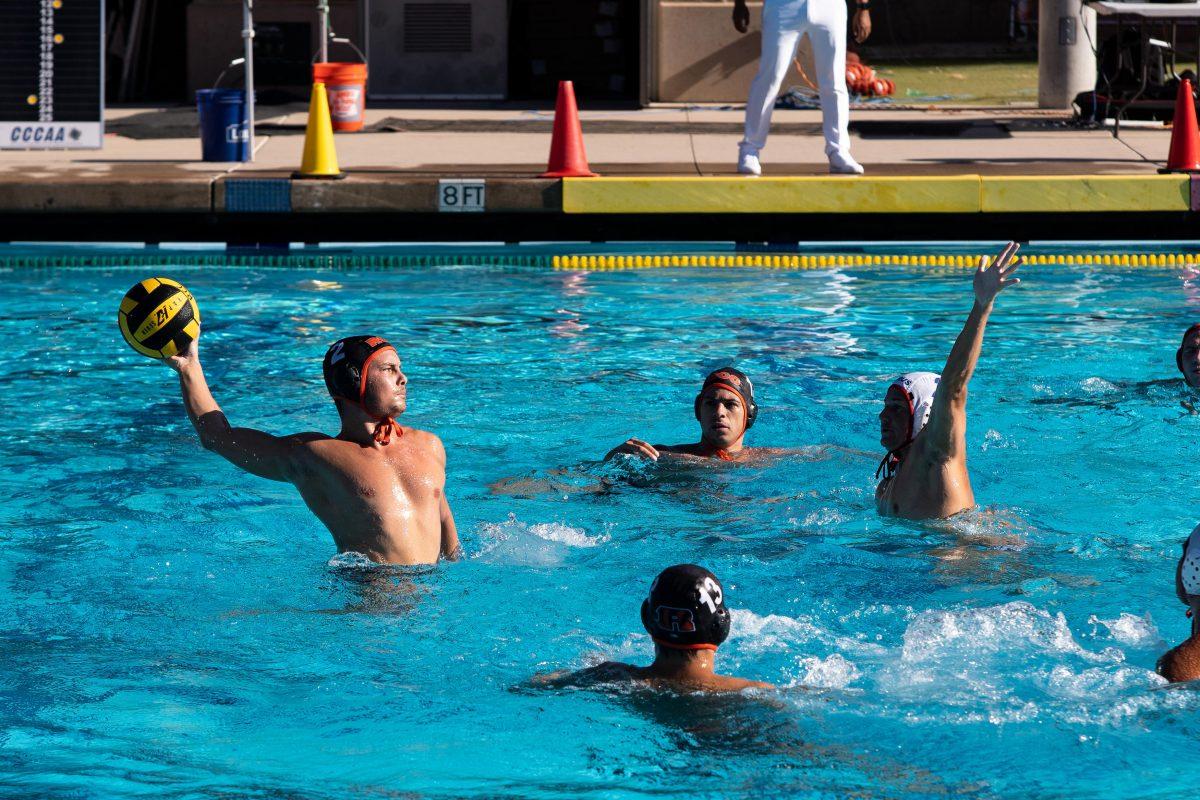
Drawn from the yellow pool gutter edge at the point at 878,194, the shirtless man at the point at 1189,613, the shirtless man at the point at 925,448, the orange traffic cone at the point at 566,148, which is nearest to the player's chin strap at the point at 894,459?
the shirtless man at the point at 925,448

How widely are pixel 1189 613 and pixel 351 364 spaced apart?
102 inches

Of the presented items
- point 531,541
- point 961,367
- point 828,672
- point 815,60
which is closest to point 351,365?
point 531,541

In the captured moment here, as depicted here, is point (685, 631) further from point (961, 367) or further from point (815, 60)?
point (815, 60)

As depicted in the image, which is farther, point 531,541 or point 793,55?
point 793,55

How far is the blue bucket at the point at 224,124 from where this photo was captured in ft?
41.6

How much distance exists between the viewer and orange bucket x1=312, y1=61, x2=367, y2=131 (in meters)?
14.9

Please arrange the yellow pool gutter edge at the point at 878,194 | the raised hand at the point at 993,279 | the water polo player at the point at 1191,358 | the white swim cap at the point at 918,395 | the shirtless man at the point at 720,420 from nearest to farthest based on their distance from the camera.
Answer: the raised hand at the point at 993,279, the white swim cap at the point at 918,395, the shirtless man at the point at 720,420, the water polo player at the point at 1191,358, the yellow pool gutter edge at the point at 878,194

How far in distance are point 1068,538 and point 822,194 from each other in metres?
5.80

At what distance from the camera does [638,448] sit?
22.9 feet

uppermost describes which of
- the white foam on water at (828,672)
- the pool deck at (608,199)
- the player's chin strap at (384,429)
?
the pool deck at (608,199)

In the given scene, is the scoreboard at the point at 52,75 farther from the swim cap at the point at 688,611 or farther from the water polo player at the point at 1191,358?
the swim cap at the point at 688,611

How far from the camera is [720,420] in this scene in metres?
7.07

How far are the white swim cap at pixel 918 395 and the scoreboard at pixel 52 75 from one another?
28.7ft

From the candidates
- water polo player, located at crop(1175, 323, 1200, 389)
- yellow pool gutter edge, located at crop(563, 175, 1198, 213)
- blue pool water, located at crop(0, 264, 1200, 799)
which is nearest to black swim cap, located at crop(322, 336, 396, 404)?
blue pool water, located at crop(0, 264, 1200, 799)
